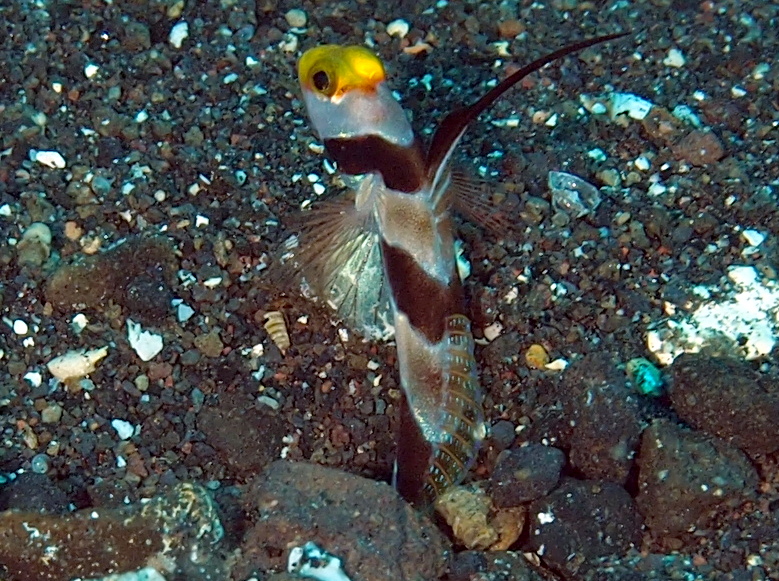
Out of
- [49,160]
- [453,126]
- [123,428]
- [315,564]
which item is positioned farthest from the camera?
[49,160]

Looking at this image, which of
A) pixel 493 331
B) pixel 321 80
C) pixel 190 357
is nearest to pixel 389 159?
pixel 321 80

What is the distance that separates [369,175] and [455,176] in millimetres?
436

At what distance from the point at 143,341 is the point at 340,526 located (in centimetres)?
120

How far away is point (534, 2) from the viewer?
439 centimetres

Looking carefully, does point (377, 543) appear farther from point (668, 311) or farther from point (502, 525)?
point (668, 311)

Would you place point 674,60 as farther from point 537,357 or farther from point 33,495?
point 33,495

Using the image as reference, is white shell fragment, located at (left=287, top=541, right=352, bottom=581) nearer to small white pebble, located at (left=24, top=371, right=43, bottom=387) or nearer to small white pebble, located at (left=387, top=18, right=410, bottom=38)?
small white pebble, located at (left=24, top=371, right=43, bottom=387)

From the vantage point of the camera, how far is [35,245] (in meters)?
3.31

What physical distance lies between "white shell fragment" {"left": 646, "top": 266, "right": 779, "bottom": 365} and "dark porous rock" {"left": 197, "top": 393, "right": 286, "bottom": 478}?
155 centimetres

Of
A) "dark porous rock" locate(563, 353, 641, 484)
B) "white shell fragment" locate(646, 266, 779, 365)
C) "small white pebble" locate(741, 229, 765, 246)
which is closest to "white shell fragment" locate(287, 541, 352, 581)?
"dark porous rock" locate(563, 353, 641, 484)

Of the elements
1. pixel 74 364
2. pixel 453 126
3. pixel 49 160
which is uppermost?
pixel 49 160

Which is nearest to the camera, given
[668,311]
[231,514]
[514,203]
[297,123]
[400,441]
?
[231,514]

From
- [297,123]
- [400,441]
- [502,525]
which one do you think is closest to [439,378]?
[400,441]

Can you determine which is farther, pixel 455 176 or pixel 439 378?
pixel 455 176
